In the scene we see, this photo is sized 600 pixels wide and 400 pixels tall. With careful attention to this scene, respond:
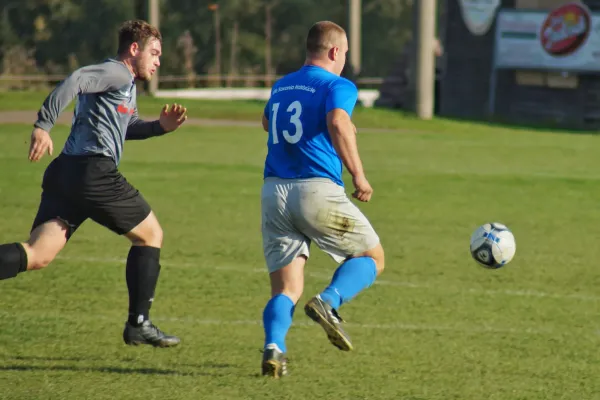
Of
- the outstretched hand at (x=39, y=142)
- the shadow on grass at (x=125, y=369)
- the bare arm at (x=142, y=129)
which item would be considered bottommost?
the shadow on grass at (x=125, y=369)

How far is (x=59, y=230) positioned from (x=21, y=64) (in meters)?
46.1

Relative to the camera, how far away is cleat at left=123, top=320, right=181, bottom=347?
724cm

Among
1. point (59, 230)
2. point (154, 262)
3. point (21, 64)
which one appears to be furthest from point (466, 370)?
point (21, 64)

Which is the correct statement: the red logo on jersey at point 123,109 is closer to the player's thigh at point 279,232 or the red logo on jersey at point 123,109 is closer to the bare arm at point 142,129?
the bare arm at point 142,129

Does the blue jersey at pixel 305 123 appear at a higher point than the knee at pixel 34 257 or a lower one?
higher

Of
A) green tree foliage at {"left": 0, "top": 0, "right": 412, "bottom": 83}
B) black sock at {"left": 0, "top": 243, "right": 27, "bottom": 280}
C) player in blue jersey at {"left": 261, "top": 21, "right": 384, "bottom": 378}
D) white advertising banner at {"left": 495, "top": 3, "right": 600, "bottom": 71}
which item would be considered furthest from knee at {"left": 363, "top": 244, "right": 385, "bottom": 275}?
green tree foliage at {"left": 0, "top": 0, "right": 412, "bottom": 83}

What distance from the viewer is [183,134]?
25.1 meters

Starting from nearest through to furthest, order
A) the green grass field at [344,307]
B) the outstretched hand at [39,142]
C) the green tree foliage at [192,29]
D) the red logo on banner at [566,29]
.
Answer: the outstretched hand at [39,142]
the green grass field at [344,307]
the red logo on banner at [566,29]
the green tree foliage at [192,29]

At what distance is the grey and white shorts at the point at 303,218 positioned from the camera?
6.62 meters

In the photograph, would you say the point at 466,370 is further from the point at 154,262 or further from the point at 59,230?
the point at 59,230

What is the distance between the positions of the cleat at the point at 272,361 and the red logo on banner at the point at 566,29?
2649cm

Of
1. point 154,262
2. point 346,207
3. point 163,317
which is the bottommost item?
point 163,317

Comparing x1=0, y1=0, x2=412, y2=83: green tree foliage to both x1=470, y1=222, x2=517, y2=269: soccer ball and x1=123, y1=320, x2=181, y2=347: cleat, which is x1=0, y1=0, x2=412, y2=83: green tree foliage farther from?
x1=123, y1=320, x2=181, y2=347: cleat

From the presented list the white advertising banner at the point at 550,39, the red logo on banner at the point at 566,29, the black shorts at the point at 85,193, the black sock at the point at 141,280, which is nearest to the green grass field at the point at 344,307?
the black sock at the point at 141,280
